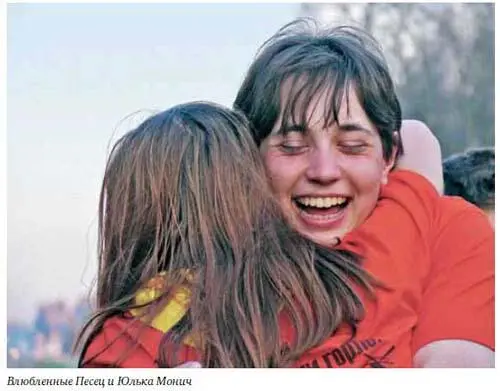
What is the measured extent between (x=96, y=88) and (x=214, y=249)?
0.53 meters

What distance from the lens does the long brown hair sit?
2371mm

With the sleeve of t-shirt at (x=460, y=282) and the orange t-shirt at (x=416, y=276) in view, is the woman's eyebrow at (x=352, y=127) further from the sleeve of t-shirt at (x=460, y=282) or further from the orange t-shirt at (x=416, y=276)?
the sleeve of t-shirt at (x=460, y=282)

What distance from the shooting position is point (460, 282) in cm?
247

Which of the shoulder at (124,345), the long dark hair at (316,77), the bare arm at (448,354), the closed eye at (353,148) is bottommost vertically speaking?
the bare arm at (448,354)

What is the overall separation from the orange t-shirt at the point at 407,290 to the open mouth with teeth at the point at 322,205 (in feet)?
0.24

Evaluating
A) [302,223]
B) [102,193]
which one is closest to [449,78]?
[302,223]

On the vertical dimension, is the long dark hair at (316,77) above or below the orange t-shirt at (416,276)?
above

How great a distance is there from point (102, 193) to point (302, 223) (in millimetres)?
512

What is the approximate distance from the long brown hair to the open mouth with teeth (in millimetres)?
70

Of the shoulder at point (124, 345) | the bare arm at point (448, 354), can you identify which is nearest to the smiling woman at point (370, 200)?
the bare arm at point (448, 354)

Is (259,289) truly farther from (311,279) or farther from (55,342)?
(55,342)

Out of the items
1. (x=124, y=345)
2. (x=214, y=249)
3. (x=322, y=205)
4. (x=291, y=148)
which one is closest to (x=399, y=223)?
(x=322, y=205)

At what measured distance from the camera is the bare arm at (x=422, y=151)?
8.43 feet

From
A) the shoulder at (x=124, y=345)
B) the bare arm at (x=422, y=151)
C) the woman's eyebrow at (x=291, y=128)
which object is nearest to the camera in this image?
the shoulder at (x=124, y=345)
